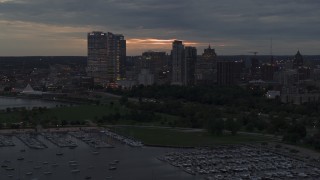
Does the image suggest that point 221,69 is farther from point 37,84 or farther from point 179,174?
point 179,174

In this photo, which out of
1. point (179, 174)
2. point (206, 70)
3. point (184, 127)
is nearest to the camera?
point (179, 174)

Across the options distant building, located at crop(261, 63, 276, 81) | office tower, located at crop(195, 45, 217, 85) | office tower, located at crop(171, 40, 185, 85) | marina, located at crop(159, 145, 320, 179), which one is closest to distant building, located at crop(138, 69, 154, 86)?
office tower, located at crop(171, 40, 185, 85)

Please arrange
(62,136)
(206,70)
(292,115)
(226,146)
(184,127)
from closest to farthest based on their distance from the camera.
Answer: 1. (226,146)
2. (62,136)
3. (184,127)
4. (292,115)
5. (206,70)

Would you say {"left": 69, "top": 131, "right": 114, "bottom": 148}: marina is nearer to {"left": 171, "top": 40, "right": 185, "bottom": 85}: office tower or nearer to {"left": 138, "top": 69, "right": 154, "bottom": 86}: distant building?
{"left": 138, "top": 69, "right": 154, "bottom": 86}: distant building

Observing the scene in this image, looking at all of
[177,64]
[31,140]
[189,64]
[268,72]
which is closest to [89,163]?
[31,140]

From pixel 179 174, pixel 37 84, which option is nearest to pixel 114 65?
pixel 37 84
